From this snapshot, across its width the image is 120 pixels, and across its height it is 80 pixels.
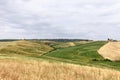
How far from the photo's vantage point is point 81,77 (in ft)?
44.0

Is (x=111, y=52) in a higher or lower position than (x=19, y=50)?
higher

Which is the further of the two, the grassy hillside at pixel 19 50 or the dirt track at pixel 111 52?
the grassy hillside at pixel 19 50

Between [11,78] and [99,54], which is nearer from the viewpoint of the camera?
[11,78]

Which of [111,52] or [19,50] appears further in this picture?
[19,50]

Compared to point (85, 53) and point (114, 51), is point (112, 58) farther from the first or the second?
point (85, 53)

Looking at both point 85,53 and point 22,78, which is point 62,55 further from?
point 22,78

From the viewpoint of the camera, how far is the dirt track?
218 feet

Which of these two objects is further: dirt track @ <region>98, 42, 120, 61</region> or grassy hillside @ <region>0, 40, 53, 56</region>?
grassy hillside @ <region>0, 40, 53, 56</region>

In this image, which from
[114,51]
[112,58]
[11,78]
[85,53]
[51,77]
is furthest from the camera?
[85,53]

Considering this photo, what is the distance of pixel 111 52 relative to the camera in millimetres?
72312

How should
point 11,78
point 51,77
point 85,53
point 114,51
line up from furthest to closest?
point 85,53 < point 114,51 < point 51,77 < point 11,78

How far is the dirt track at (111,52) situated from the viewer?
66438 mm

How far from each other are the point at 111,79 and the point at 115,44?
6509 centimetres

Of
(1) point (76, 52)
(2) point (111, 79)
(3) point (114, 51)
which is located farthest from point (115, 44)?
(2) point (111, 79)
